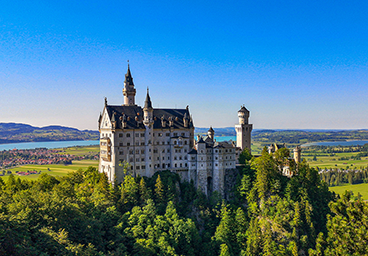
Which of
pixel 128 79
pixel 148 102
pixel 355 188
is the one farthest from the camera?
pixel 355 188

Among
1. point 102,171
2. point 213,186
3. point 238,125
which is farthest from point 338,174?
point 102,171

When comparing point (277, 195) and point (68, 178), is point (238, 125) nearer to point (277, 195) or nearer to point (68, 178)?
point (277, 195)

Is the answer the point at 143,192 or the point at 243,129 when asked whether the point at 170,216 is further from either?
the point at 243,129

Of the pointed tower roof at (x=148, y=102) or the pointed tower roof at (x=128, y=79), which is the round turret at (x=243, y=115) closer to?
the pointed tower roof at (x=148, y=102)

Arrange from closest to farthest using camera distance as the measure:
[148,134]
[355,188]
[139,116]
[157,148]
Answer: [148,134]
[139,116]
[157,148]
[355,188]

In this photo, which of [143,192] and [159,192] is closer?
[143,192]

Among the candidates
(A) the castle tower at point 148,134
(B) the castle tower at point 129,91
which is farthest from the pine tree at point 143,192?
(B) the castle tower at point 129,91

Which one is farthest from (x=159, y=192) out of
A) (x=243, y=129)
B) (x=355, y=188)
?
(x=355, y=188)

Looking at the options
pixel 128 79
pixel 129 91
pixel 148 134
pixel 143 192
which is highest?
pixel 128 79
